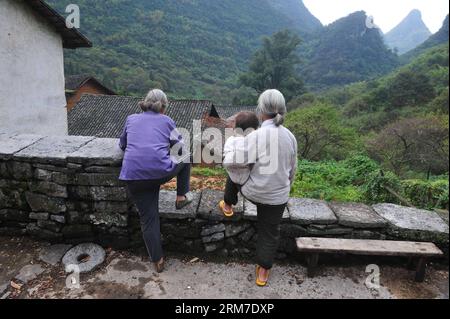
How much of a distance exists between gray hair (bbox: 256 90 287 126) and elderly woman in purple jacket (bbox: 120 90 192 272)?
85 centimetres

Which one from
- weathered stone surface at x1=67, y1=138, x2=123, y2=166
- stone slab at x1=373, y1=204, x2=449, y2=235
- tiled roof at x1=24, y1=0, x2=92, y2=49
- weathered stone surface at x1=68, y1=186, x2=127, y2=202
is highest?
tiled roof at x1=24, y1=0, x2=92, y2=49

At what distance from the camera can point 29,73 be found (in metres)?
7.96

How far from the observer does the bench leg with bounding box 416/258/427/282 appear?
2.56 meters

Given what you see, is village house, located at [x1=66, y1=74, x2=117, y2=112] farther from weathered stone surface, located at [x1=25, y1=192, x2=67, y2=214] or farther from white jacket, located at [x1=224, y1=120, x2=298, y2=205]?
white jacket, located at [x1=224, y1=120, x2=298, y2=205]

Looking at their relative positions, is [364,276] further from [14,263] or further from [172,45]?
[172,45]

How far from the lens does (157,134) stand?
257 centimetres

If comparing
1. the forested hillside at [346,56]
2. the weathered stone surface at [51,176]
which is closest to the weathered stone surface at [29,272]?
the weathered stone surface at [51,176]

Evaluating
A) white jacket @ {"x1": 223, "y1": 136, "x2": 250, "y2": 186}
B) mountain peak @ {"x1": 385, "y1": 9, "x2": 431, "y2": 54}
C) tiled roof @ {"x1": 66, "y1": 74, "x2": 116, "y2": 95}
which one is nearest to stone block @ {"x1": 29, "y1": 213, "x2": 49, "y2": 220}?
white jacket @ {"x1": 223, "y1": 136, "x2": 250, "y2": 186}

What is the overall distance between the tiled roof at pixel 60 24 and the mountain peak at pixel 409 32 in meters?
138

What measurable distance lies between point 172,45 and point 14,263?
69.4 meters

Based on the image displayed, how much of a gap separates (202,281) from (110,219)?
1070mm

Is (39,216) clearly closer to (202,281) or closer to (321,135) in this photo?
(202,281)

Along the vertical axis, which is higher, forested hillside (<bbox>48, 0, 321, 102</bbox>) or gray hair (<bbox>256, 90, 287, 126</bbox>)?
forested hillside (<bbox>48, 0, 321, 102</bbox>)

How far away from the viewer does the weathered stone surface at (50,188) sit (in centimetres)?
284
